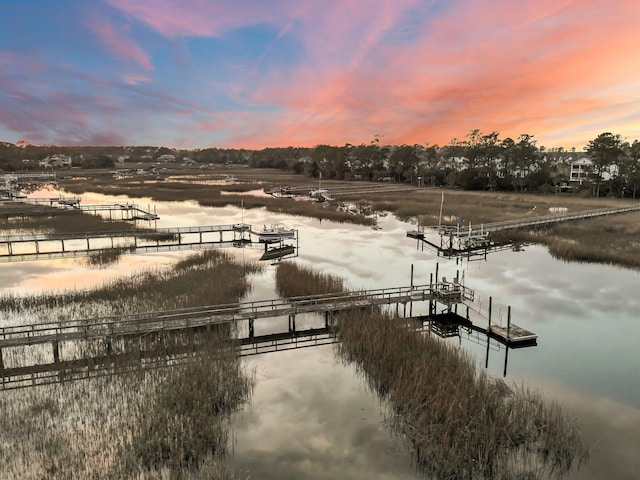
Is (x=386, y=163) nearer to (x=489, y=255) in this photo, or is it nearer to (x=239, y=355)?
(x=489, y=255)

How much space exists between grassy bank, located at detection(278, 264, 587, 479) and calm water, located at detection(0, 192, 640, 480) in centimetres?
73

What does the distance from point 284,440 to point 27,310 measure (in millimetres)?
21380

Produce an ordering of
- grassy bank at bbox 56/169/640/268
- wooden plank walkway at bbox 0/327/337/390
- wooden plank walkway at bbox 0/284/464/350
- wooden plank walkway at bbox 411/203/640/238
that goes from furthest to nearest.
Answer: wooden plank walkway at bbox 411/203/640/238, grassy bank at bbox 56/169/640/268, wooden plank walkway at bbox 0/284/464/350, wooden plank walkway at bbox 0/327/337/390

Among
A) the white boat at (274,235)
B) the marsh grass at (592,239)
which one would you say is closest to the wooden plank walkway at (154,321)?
the white boat at (274,235)

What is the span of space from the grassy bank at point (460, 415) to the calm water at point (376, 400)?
0.73 metres

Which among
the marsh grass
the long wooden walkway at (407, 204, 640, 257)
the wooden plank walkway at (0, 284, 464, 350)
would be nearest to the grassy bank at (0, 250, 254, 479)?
the wooden plank walkway at (0, 284, 464, 350)

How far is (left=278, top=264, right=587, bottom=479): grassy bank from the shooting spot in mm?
14172

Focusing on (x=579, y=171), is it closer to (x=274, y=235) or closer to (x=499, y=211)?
(x=499, y=211)

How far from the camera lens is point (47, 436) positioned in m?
15.0

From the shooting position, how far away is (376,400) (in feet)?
60.5

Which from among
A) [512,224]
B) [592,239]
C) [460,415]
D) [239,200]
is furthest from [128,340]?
[239,200]

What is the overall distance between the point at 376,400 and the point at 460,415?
151 inches

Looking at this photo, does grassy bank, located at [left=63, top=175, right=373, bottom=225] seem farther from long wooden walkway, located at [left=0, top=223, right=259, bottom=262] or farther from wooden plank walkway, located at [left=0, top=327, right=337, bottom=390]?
wooden plank walkway, located at [left=0, top=327, right=337, bottom=390]

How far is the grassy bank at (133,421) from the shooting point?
13.6 metres
